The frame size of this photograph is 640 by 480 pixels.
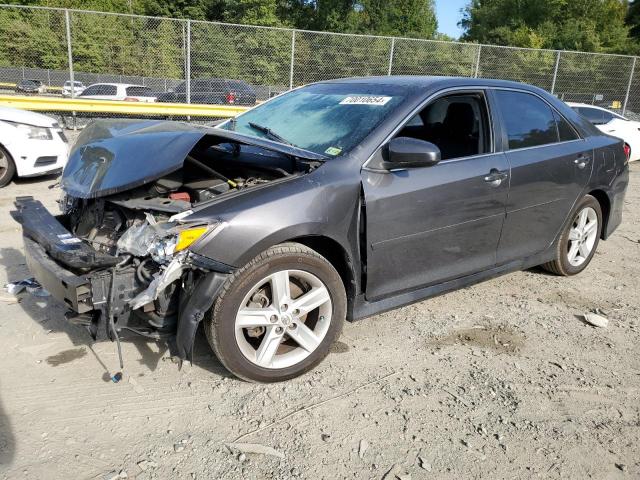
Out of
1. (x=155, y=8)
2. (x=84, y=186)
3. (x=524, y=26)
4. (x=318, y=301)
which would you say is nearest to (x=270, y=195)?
(x=318, y=301)

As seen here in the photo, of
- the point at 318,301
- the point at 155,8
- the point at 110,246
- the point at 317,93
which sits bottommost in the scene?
the point at 318,301

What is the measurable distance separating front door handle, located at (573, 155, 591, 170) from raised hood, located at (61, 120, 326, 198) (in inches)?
95.6

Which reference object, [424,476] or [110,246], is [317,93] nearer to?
[110,246]

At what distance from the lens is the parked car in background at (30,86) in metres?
12.6

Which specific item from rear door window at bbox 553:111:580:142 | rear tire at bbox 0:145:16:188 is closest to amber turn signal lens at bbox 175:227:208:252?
rear door window at bbox 553:111:580:142

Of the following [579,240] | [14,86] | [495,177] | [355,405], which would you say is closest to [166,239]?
[355,405]

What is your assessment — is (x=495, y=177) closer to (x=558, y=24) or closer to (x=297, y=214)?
(x=297, y=214)

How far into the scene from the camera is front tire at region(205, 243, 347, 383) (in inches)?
107

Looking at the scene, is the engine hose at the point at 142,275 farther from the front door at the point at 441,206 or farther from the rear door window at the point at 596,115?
the rear door window at the point at 596,115

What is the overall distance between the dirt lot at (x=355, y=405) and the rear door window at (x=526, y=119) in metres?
1.35

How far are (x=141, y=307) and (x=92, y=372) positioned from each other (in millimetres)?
663

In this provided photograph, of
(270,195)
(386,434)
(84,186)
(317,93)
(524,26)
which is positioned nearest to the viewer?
(386,434)

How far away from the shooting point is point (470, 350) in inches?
136

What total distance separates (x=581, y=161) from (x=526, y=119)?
70 centimetres
